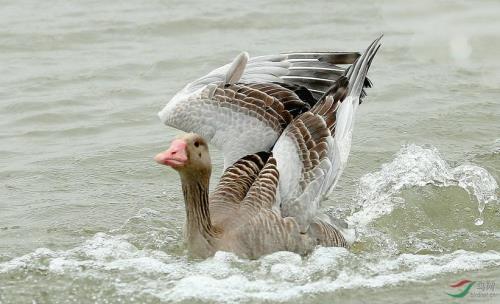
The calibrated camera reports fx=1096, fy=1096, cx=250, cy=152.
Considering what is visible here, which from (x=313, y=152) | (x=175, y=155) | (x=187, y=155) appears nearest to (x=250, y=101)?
(x=313, y=152)

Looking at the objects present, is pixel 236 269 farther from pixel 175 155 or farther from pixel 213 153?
pixel 213 153

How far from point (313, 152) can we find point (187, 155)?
119 centimetres

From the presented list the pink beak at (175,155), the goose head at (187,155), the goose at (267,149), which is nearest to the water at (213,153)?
the goose at (267,149)

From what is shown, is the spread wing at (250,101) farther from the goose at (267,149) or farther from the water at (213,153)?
the water at (213,153)

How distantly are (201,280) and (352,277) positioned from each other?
110 centimetres

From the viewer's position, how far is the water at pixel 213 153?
795 centimetres

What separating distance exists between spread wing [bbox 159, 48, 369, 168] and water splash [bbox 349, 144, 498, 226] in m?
1.06

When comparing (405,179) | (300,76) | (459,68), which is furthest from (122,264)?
(459,68)

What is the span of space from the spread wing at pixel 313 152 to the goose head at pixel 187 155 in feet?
2.42

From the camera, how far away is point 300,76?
9.80 meters

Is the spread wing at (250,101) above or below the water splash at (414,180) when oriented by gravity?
above
